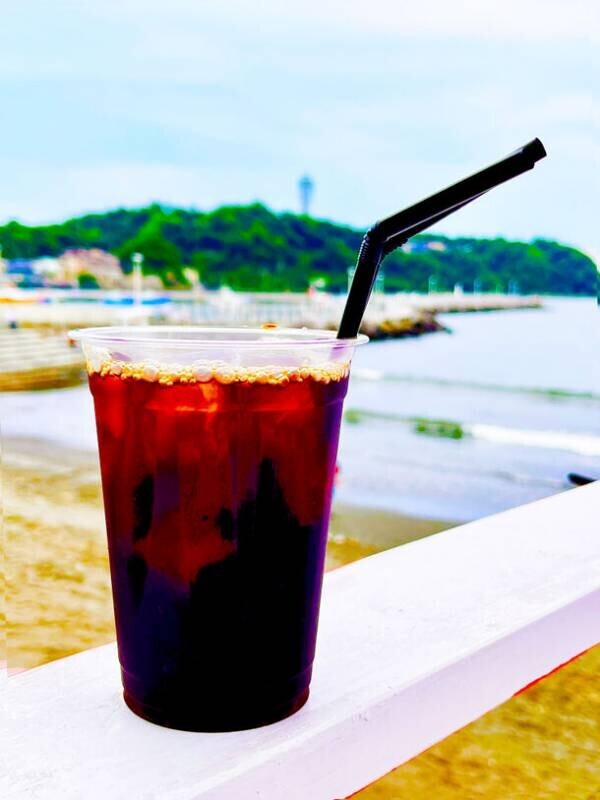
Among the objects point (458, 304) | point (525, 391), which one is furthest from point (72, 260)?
point (525, 391)

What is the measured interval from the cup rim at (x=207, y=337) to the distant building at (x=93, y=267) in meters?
42.9

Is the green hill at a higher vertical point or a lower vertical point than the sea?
higher

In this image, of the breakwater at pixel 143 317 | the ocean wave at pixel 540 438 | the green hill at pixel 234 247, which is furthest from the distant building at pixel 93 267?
the ocean wave at pixel 540 438

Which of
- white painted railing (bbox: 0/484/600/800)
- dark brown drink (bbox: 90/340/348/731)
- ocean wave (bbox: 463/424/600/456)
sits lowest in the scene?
ocean wave (bbox: 463/424/600/456)

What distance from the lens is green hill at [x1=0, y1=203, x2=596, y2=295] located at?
38.2 meters

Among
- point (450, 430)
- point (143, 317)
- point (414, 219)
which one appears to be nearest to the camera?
point (414, 219)

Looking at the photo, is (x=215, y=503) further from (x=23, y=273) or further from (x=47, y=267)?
(x=47, y=267)

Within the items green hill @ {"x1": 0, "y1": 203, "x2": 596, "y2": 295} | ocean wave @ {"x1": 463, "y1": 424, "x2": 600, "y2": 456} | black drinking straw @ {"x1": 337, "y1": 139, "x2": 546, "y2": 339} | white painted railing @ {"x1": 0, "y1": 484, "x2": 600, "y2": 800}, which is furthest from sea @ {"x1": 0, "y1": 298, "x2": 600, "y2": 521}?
green hill @ {"x1": 0, "y1": 203, "x2": 596, "y2": 295}

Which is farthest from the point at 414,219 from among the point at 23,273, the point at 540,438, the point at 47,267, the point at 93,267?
the point at 93,267

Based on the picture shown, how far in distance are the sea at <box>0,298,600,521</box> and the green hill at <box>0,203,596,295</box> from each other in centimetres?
1736

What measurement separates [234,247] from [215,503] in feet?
136

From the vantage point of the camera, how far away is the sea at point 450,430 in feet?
24.8

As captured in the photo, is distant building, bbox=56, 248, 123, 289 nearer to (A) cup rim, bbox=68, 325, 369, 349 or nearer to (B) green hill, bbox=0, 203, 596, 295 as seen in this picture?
(B) green hill, bbox=0, 203, 596, 295

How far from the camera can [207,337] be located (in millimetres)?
678
